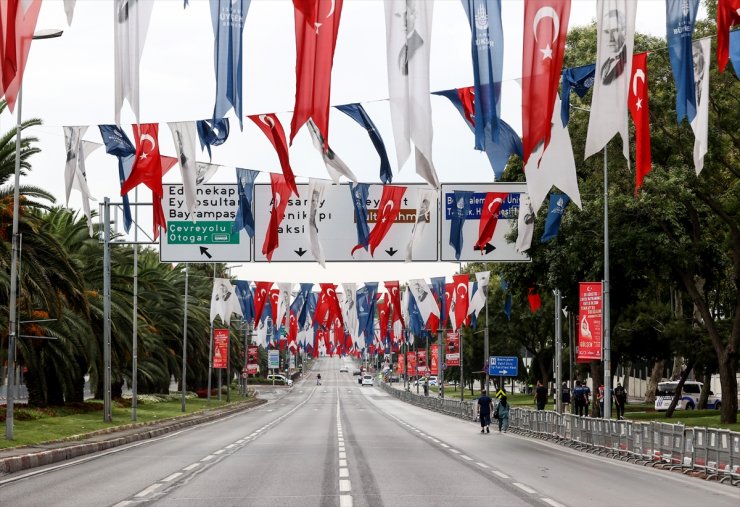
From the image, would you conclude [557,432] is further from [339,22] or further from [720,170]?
[339,22]

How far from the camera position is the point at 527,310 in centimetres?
8362

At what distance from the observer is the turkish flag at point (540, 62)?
16781 millimetres

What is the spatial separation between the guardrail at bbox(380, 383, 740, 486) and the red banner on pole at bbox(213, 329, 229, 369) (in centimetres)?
2976

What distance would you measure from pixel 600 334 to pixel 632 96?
1323 centimetres

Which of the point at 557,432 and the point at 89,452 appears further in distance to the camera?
the point at 557,432

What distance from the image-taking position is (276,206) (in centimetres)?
3294

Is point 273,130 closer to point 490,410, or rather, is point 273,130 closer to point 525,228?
point 525,228

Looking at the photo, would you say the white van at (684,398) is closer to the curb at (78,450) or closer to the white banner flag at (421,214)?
the curb at (78,450)

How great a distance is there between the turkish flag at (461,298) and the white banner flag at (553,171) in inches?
1125

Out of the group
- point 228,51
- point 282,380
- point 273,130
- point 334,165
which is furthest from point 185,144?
point 282,380

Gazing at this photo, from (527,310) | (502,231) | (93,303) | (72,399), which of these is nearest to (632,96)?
(502,231)

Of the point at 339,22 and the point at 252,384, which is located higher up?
the point at 339,22

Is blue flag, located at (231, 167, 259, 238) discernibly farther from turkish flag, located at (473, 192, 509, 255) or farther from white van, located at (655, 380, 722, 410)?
white van, located at (655, 380, 722, 410)

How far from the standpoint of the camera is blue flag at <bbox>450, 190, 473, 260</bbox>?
3669 cm
